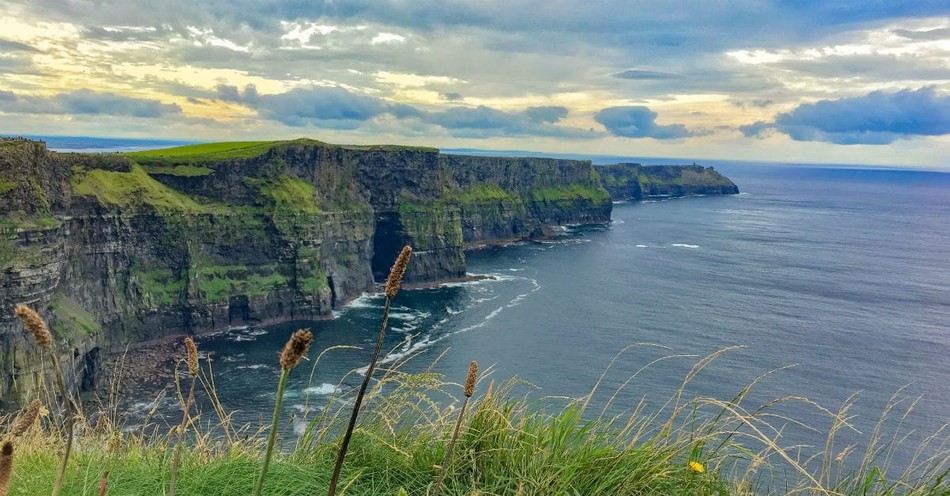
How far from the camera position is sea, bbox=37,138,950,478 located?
49.5m

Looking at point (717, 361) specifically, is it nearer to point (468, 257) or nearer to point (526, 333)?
point (526, 333)

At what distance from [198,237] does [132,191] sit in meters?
8.82

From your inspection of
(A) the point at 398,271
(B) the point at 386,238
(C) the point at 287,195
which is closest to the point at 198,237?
(C) the point at 287,195

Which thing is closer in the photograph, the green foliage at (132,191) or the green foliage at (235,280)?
the green foliage at (132,191)

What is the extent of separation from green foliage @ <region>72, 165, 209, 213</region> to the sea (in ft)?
55.1

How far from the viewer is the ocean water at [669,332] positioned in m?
51.4

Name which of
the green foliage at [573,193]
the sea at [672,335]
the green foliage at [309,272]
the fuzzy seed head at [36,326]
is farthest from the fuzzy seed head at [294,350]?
the green foliage at [573,193]

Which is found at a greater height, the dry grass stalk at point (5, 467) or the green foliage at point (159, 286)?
the dry grass stalk at point (5, 467)

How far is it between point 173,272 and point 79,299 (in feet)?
39.7

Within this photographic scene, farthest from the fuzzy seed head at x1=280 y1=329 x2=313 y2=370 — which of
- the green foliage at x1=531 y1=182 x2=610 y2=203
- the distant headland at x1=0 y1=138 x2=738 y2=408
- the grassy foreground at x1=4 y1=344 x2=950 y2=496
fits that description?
the green foliage at x1=531 y1=182 x2=610 y2=203

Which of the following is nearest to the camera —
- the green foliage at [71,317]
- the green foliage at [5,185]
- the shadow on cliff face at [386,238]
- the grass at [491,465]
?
the grass at [491,465]

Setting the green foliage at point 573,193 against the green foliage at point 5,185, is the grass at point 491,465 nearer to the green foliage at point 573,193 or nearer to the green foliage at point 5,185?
the green foliage at point 5,185

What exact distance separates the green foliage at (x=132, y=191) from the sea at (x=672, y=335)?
661 inches

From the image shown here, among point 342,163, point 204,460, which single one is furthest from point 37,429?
point 342,163
